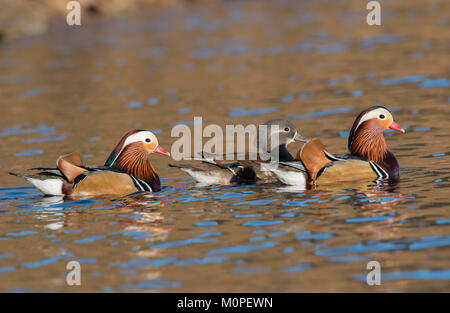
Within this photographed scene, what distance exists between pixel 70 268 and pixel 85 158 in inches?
265

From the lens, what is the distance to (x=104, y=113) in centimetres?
1970

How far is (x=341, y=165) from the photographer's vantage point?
11.9 meters

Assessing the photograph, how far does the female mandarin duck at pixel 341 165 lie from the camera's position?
38.9 ft

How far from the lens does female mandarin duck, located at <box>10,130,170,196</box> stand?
459 inches

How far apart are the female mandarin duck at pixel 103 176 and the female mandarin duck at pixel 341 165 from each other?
74.7 inches

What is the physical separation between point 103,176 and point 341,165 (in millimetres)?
3236

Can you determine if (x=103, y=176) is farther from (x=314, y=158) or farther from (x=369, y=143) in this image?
(x=369, y=143)

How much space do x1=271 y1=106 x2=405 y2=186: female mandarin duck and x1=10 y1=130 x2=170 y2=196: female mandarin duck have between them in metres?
1.90

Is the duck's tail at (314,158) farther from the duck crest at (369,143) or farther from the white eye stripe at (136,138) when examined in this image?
the white eye stripe at (136,138)

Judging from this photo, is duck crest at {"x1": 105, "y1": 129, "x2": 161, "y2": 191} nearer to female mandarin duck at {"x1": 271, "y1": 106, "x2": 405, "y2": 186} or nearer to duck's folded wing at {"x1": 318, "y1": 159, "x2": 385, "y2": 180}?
female mandarin duck at {"x1": 271, "y1": 106, "x2": 405, "y2": 186}

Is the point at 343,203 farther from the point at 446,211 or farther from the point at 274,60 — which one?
the point at 274,60
